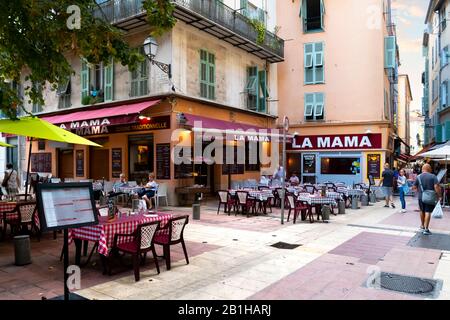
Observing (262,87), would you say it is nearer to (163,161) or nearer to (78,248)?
(163,161)

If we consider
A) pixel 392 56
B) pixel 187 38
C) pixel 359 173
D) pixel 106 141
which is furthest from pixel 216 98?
pixel 392 56

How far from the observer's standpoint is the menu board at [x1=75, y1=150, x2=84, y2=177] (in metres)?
18.5

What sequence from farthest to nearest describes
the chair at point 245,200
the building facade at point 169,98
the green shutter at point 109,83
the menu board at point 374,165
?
the menu board at point 374,165 → the green shutter at point 109,83 → the building facade at point 169,98 → the chair at point 245,200

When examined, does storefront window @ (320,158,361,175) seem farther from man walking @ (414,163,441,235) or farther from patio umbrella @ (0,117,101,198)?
patio umbrella @ (0,117,101,198)

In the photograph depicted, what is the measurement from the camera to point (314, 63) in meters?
21.3

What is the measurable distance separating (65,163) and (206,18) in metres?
11.1

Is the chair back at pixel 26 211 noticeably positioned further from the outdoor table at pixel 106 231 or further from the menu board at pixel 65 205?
the menu board at pixel 65 205

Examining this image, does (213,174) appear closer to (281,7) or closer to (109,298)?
(281,7)

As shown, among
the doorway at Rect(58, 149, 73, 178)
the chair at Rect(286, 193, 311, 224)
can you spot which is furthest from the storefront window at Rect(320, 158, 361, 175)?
the doorway at Rect(58, 149, 73, 178)

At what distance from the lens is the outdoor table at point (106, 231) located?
5512 mm

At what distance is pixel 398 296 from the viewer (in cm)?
477

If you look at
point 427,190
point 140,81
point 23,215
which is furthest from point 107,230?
point 140,81

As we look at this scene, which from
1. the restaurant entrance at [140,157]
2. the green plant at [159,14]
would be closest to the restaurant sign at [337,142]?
the restaurant entrance at [140,157]

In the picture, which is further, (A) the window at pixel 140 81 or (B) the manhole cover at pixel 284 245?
(A) the window at pixel 140 81
